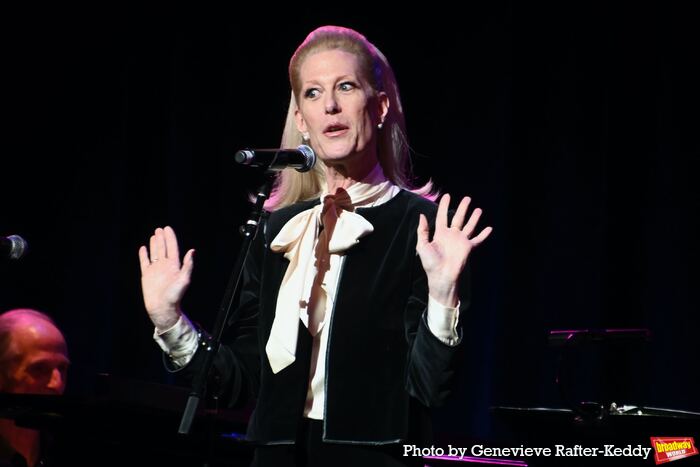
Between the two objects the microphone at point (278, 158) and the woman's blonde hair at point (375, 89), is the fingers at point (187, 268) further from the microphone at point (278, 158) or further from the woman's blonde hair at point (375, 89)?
the woman's blonde hair at point (375, 89)

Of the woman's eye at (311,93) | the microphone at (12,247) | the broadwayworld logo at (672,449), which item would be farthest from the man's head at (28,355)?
the broadwayworld logo at (672,449)

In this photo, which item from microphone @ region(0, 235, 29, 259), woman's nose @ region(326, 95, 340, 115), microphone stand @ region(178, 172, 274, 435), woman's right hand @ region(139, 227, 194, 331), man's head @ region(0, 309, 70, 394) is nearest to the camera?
microphone stand @ region(178, 172, 274, 435)

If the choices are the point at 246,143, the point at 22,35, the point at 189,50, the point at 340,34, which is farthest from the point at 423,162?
the point at 22,35

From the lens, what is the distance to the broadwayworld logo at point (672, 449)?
252 cm

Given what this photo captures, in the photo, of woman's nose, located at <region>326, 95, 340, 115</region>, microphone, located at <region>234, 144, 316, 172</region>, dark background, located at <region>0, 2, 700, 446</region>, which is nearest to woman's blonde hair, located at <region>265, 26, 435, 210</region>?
woman's nose, located at <region>326, 95, 340, 115</region>

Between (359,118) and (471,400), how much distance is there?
7.82 ft

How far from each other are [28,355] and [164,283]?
1.66m

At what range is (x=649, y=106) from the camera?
427 centimetres

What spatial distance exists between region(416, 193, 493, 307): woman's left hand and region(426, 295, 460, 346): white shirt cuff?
0.05 feet

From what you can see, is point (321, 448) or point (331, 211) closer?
point (321, 448)

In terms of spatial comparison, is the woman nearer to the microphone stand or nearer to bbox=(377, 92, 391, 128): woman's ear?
bbox=(377, 92, 391, 128): woman's ear

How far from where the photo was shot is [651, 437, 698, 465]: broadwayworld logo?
8.27ft

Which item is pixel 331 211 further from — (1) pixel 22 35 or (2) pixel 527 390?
(1) pixel 22 35

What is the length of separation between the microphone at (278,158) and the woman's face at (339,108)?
0.32ft
